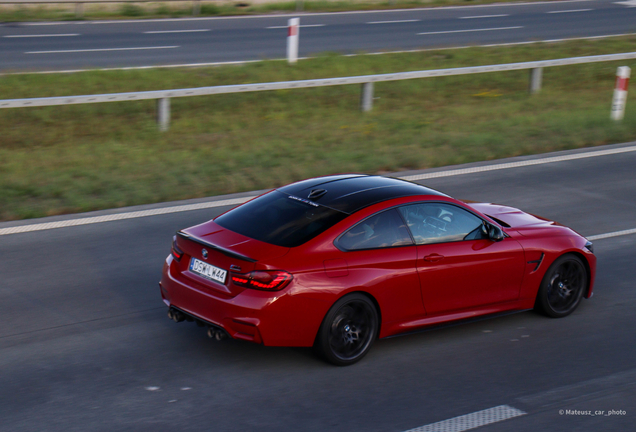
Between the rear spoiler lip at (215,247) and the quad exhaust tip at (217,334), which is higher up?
the rear spoiler lip at (215,247)

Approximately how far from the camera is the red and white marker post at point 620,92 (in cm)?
1584

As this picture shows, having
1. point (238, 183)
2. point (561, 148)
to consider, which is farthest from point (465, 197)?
point (561, 148)

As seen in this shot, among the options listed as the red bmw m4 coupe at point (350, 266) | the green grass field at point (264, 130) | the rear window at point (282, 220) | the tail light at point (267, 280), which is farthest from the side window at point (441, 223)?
the green grass field at point (264, 130)

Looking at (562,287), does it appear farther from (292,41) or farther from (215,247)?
(292,41)

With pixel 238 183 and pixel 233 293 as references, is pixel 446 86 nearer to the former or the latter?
pixel 238 183

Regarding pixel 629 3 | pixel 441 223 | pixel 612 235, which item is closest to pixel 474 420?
pixel 441 223

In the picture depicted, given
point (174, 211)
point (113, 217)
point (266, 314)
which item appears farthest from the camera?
point (174, 211)

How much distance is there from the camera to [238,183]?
11633 millimetres

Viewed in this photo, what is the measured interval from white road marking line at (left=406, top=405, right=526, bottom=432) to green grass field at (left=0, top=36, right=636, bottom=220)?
258 inches

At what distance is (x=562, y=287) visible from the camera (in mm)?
7496

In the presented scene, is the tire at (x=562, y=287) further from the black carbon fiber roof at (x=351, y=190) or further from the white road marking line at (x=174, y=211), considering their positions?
the white road marking line at (x=174, y=211)

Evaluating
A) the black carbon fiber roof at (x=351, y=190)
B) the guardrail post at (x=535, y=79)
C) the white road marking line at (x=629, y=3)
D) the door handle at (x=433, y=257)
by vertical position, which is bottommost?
the door handle at (x=433, y=257)

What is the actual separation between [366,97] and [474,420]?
11278 millimetres

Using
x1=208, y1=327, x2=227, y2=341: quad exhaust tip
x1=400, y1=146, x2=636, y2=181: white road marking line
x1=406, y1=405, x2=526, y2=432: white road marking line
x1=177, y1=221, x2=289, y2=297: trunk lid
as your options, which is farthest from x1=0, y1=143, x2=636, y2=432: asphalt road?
x1=400, y1=146, x2=636, y2=181: white road marking line
